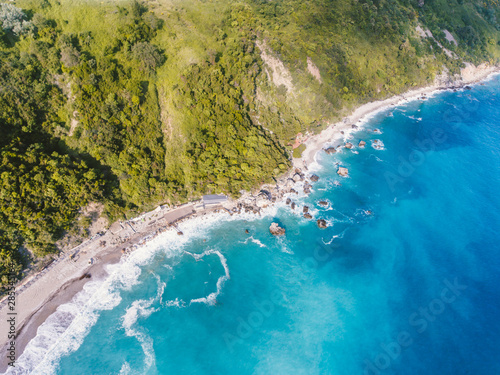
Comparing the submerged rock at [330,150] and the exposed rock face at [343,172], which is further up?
the submerged rock at [330,150]

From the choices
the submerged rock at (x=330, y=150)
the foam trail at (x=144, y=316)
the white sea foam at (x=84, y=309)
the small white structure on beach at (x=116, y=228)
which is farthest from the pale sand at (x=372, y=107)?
the foam trail at (x=144, y=316)

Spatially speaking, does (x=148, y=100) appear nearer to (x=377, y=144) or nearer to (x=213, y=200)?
(x=213, y=200)

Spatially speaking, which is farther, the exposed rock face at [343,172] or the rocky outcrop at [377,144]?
the rocky outcrop at [377,144]

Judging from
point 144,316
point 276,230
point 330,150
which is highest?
point 144,316

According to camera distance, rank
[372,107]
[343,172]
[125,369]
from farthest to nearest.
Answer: [372,107] < [343,172] < [125,369]

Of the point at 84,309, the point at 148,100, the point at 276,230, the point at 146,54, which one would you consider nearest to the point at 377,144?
the point at 276,230

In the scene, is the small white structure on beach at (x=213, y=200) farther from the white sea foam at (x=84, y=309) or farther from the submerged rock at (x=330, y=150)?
the submerged rock at (x=330, y=150)

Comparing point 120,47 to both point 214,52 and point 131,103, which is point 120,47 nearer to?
point 131,103

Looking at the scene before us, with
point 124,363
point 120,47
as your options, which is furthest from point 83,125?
point 124,363
